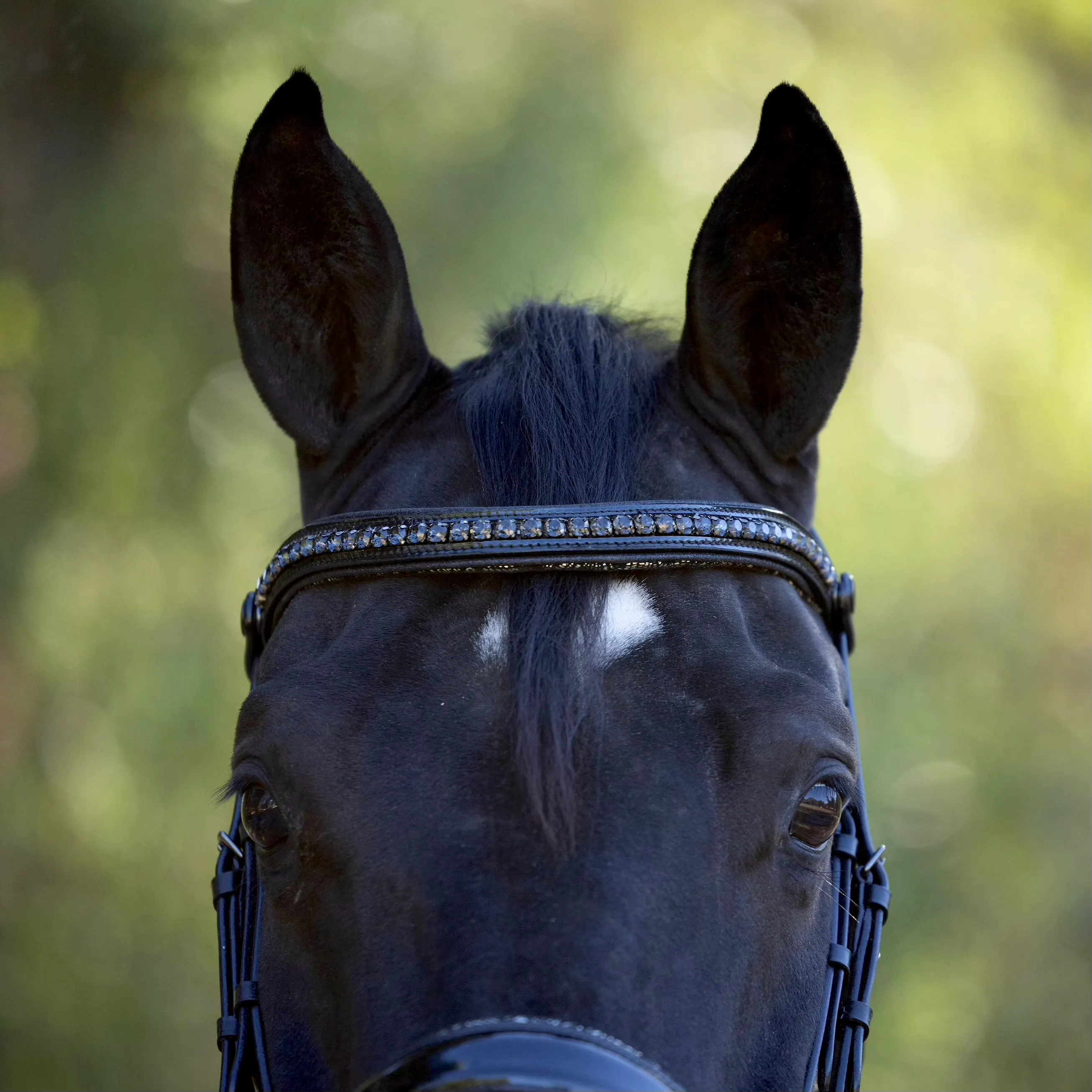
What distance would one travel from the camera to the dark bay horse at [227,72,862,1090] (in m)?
1.76

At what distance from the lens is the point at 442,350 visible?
28.2 ft

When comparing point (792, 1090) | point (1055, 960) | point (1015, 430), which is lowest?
point (792, 1090)

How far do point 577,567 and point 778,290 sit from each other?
83 cm

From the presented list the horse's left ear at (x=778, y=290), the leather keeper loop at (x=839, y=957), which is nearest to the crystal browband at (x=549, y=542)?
the horse's left ear at (x=778, y=290)

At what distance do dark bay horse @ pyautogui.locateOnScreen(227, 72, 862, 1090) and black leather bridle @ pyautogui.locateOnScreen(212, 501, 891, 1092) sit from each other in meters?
0.04

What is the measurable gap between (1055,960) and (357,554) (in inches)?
328

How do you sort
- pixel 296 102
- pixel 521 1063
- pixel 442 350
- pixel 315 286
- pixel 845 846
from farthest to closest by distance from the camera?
pixel 442 350 → pixel 315 286 → pixel 296 102 → pixel 845 846 → pixel 521 1063

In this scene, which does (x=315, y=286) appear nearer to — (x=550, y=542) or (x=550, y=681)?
(x=550, y=542)

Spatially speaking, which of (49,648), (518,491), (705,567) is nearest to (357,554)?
(518,491)

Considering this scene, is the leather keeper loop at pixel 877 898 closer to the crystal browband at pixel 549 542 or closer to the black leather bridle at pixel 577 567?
the black leather bridle at pixel 577 567

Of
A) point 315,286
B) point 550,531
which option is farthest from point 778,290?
point 315,286

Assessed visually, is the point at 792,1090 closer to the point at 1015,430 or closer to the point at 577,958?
the point at 577,958

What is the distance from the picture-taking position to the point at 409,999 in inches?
68.4

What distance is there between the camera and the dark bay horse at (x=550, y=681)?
1758mm
